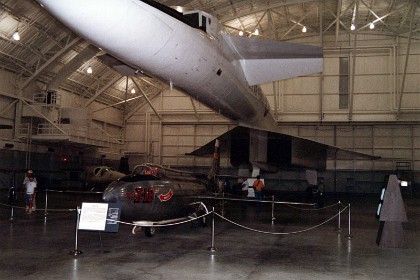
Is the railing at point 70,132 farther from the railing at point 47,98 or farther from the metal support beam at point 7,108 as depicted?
the metal support beam at point 7,108

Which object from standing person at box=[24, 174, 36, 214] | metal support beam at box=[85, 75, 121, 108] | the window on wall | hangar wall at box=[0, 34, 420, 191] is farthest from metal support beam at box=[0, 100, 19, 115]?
the window on wall

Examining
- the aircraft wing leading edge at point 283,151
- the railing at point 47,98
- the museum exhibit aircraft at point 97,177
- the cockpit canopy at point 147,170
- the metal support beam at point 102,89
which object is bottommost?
the museum exhibit aircraft at point 97,177

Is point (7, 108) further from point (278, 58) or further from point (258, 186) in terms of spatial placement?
point (278, 58)

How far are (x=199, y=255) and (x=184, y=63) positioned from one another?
418 centimetres

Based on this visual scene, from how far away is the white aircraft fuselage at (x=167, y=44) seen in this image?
6590 mm

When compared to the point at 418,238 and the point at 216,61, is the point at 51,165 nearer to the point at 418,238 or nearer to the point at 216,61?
the point at 216,61

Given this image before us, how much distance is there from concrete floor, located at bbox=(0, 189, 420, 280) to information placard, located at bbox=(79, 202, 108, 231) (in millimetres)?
506

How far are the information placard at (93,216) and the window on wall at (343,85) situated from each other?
27.6 meters

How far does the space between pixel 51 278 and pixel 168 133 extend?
29593mm

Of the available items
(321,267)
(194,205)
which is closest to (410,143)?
(194,205)

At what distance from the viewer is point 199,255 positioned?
748 cm

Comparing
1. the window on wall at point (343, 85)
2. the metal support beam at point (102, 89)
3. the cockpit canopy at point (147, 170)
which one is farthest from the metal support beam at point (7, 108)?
the window on wall at point (343, 85)

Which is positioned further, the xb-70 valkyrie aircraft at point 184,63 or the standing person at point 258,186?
the standing person at point 258,186

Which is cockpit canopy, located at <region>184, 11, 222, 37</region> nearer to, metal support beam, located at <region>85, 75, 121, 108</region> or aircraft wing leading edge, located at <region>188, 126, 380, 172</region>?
aircraft wing leading edge, located at <region>188, 126, 380, 172</region>
